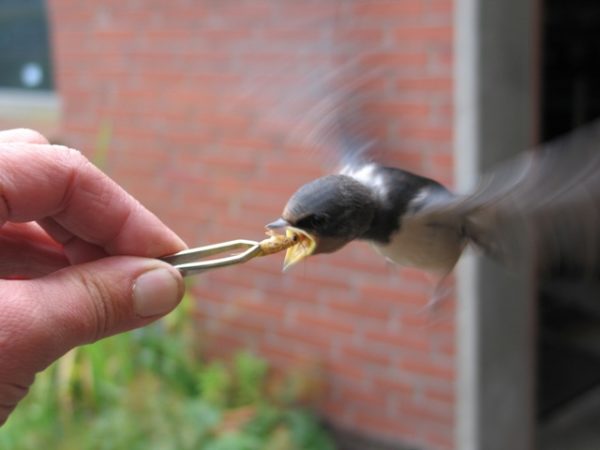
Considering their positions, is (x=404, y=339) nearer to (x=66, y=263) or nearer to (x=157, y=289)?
(x=66, y=263)

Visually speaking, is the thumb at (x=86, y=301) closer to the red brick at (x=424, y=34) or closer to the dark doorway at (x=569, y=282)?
the red brick at (x=424, y=34)

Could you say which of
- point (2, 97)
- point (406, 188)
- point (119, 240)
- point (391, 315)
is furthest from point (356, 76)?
point (2, 97)

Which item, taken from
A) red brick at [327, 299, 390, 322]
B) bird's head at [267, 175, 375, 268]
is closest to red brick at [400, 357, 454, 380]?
red brick at [327, 299, 390, 322]

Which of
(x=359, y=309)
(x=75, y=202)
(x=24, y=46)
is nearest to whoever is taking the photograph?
(x=75, y=202)

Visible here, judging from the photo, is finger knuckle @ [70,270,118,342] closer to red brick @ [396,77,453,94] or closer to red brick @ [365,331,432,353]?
red brick @ [396,77,453,94]

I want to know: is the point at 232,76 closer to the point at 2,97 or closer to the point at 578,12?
the point at 2,97

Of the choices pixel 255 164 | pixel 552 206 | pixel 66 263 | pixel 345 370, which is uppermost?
pixel 552 206

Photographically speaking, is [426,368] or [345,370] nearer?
[426,368]

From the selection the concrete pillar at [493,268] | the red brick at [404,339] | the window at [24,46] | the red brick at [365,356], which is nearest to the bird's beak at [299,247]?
the concrete pillar at [493,268]

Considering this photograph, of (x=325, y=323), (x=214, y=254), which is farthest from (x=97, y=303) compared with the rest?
(x=325, y=323)
